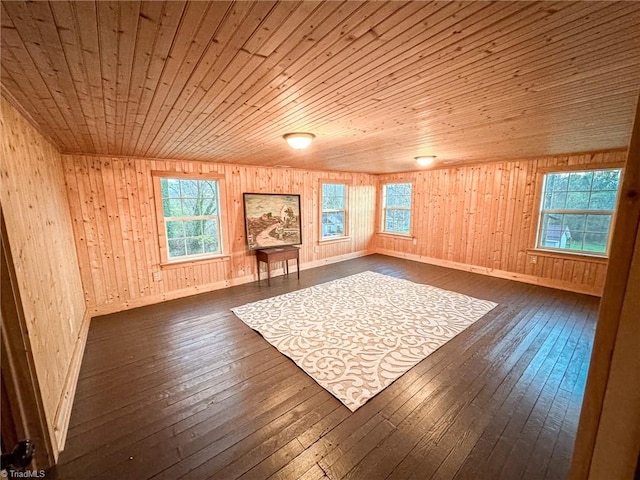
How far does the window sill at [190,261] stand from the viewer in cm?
405

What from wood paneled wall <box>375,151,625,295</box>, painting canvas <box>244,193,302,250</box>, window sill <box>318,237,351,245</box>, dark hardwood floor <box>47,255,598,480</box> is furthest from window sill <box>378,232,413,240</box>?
dark hardwood floor <box>47,255,598,480</box>

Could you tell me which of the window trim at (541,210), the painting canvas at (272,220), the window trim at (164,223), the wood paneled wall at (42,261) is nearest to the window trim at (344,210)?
the painting canvas at (272,220)

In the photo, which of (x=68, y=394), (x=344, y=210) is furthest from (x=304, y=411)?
(x=344, y=210)

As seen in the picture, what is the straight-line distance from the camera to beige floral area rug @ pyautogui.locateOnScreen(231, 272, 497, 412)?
232 cm

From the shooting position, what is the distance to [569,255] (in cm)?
422

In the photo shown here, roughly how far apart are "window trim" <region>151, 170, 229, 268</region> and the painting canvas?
0.40 metres

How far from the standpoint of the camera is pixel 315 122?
2.36 metres

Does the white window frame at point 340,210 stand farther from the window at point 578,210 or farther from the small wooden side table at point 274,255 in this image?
the window at point 578,210

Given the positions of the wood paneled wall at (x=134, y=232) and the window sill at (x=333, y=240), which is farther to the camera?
the window sill at (x=333, y=240)

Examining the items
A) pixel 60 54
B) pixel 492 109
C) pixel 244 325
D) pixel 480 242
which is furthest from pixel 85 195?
pixel 480 242

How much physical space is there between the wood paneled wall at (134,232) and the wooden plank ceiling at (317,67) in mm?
1082

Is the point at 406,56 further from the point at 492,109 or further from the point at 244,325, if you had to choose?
the point at 244,325

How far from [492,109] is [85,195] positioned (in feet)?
15.1

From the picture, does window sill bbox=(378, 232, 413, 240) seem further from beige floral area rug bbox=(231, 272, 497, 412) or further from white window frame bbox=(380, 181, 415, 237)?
beige floral area rug bbox=(231, 272, 497, 412)
